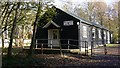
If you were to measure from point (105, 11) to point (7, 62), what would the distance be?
32.6m

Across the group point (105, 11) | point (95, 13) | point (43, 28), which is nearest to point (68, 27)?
point (43, 28)

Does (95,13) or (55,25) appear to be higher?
(95,13)

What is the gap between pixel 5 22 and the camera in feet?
56.9

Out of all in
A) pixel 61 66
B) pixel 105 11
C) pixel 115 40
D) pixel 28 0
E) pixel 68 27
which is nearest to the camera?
pixel 61 66

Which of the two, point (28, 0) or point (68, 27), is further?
point (68, 27)

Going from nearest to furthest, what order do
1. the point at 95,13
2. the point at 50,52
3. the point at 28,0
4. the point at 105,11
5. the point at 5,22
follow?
the point at 28,0 → the point at 5,22 → the point at 50,52 → the point at 95,13 → the point at 105,11

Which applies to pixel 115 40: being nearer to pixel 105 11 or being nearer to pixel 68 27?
pixel 105 11

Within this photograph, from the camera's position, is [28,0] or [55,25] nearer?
[28,0]

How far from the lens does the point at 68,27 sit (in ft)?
77.2

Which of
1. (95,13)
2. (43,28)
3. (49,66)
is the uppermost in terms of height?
(95,13)

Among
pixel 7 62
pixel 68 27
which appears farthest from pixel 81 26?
pixel 7 62

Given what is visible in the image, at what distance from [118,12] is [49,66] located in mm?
33705

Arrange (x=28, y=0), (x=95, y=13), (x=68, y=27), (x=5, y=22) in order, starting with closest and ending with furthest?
(x=28, y=0), (x=5, y=22), (x=68, y=27), (x=95, y=13)

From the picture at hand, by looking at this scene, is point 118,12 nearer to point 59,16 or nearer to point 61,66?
point 59,16
